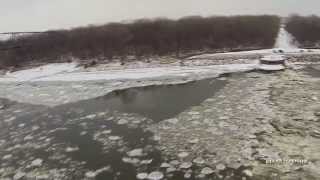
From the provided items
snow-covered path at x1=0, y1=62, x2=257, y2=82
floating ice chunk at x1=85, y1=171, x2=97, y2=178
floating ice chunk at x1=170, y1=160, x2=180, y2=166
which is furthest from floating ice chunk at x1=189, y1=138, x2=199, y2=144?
snow-covered path at x1=0, y1=62, x2=257, y2=82

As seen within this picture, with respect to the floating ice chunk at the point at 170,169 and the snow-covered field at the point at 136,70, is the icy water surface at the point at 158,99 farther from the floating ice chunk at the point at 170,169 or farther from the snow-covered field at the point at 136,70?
the floating ice chunk at the point at 170,169

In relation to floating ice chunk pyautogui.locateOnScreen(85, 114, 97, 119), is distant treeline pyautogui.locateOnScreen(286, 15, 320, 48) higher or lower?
higher

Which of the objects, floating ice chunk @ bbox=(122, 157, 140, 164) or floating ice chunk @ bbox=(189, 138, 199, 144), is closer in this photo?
floating ice chunk @ bbox=(122, 157, 140, 164)

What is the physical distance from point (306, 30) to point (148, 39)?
6.55 meters

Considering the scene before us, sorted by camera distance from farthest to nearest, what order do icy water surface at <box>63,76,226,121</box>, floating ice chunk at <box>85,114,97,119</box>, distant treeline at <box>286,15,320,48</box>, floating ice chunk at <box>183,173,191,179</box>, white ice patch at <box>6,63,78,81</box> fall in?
distant treeline at <box>286,15,320,48</box>, white ice patch at <box>6,63,78,81</box>, icy water surface at <box>63,76,226,121</box>, floating ice chunk at <box>85,114,97,119</box>, floating ice chunk at <box>183,173,191,179</box>

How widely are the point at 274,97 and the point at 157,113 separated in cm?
259

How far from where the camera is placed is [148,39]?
18.7 metres

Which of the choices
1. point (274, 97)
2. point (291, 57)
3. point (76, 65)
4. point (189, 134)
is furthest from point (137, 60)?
point (189, 134)

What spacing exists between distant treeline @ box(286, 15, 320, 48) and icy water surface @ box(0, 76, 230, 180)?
7.90 meters

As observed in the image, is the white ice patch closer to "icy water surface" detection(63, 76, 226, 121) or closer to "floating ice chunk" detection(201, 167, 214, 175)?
"icy water surface" detection(63, 76, 226, 121)

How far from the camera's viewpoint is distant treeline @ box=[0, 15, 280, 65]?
59.7 ft

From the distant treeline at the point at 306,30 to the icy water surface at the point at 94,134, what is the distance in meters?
7.90

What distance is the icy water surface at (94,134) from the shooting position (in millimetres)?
6309

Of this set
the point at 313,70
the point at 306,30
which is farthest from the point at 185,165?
the point at 306,30
